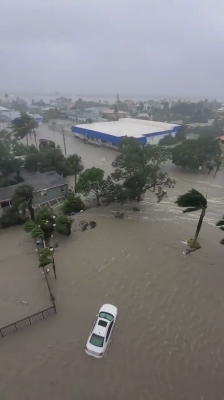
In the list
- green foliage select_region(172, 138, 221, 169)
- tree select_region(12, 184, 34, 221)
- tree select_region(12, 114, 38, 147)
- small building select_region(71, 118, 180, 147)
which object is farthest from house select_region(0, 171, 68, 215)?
tree select_region(12, 114, 38, 147)

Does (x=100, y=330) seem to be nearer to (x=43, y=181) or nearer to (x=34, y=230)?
(x=34, y=230)

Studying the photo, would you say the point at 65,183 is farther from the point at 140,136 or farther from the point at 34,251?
the point at 140,136

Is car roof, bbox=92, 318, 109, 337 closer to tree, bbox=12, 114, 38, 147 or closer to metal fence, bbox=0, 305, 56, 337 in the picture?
metal fence, bbox=0, 305, 56, 337

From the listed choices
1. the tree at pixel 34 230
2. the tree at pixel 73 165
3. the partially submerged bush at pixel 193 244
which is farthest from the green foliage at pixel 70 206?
the partially submerged bush at pixel 193 244

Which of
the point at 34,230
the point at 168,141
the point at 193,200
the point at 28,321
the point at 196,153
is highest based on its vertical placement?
the point at 193,200

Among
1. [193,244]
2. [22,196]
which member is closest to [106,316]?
[193,244]

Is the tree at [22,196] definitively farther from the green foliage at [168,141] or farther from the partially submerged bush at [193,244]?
the green foliage at [168,141]
